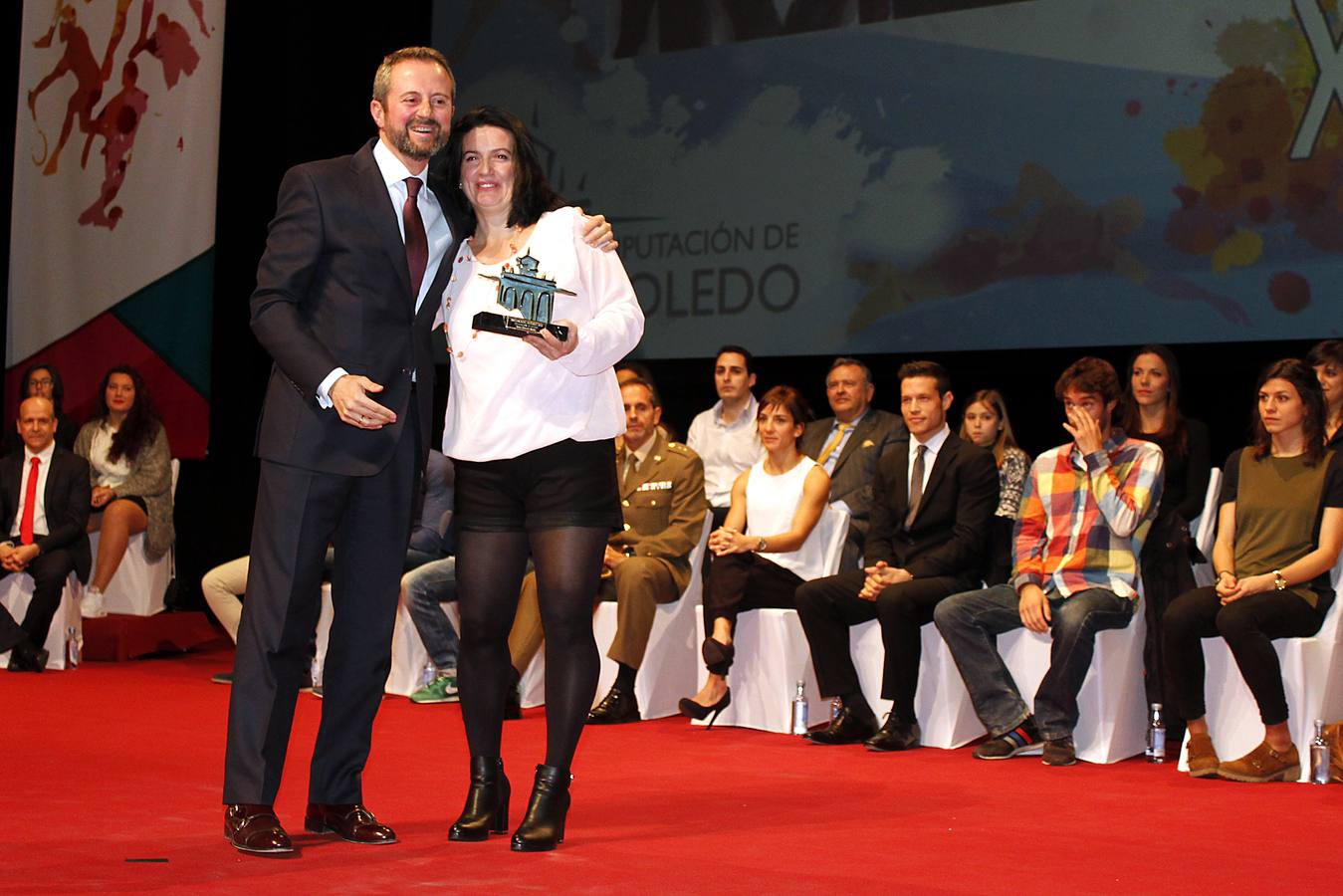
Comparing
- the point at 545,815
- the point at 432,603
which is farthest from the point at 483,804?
the point at 432,603

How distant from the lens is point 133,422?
23.2 feet

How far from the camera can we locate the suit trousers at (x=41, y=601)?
20.8 feet

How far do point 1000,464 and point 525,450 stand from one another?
3049 mm

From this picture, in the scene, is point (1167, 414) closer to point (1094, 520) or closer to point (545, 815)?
point (1094, 520)

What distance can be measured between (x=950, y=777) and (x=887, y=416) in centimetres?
193

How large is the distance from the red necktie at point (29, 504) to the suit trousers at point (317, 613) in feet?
13.9

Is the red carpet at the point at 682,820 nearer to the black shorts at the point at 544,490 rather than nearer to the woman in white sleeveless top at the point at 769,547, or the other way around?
the woman in white sleeveless top at the point at 769,547

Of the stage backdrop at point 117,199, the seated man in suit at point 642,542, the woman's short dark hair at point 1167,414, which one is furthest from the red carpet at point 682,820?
the stage backdrop at point 117,199

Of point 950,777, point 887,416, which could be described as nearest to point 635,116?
point 887,416

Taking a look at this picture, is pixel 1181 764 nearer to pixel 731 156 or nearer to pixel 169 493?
pixel 731 156

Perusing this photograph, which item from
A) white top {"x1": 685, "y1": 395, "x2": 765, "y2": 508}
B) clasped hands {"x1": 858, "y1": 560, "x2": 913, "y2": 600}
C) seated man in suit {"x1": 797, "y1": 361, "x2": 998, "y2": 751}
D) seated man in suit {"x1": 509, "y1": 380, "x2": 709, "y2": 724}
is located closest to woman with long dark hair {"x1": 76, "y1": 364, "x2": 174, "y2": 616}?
seated man in suit {"x1": 509, "y1": 380, "x2": 709, "y2": 724}

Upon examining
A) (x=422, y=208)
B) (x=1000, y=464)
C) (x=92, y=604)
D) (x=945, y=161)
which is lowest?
A: (x=92, y=604)

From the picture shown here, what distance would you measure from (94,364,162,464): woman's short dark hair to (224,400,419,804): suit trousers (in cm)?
457

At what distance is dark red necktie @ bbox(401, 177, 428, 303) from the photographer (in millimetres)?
2764
